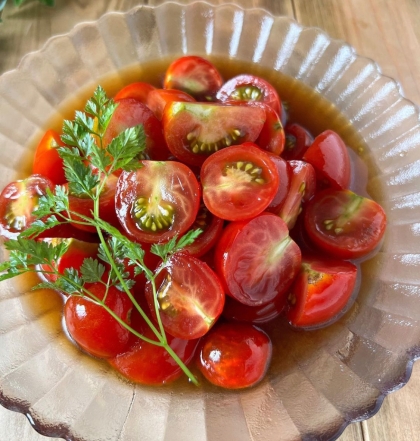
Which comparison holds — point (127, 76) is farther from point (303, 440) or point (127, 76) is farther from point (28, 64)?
point (303, 440)

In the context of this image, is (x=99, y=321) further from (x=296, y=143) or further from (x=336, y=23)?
(x=336, y=23)

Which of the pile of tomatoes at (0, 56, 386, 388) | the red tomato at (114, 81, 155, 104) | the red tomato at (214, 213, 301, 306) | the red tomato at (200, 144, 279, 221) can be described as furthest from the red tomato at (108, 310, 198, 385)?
the red tomato at (114, 81, 155, 104)

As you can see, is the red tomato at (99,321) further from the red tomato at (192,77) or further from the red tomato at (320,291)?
the red tomato at (192,77)

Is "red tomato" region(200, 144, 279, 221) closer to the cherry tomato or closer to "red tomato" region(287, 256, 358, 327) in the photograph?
the cherry tomato

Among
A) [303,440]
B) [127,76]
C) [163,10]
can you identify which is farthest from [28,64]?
[303,440]

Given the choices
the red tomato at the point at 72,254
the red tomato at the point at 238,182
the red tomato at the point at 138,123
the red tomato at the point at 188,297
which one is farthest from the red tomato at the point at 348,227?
the red tomato at the point at 72,254

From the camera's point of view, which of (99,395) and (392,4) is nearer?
(99,395)
